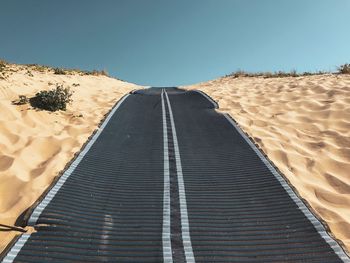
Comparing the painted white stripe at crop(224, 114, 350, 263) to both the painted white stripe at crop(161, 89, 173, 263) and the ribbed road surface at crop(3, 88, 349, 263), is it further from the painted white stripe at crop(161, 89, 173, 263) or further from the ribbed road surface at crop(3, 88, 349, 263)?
the painted white stripe at crop(161, 89, 173, 263)

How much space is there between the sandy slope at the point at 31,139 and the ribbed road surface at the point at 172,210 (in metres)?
0.36

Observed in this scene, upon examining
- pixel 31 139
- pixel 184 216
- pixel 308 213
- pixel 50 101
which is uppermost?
pixel 50 101

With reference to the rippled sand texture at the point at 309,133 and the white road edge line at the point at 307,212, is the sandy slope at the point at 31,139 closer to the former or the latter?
the white road edge line at the point at 307,212

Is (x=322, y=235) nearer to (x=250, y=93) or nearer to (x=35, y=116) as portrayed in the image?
(x=35, y=116)

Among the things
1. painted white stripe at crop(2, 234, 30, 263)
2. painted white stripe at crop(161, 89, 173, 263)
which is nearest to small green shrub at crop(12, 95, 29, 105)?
→ painted white stripe at crop(161, 89, 173, 263)

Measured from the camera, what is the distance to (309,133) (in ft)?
33.2

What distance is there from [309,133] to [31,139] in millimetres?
6751

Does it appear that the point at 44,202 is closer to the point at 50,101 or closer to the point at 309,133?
the point at 50,101

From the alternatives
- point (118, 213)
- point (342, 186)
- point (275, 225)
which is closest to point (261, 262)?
point (275, 225)

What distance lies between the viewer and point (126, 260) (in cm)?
470

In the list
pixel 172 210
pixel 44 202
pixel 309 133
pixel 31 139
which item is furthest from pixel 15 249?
pixel 309 133

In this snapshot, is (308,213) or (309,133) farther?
(309,133)

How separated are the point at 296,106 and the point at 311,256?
28.2 feet

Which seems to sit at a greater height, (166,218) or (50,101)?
(50,101)
